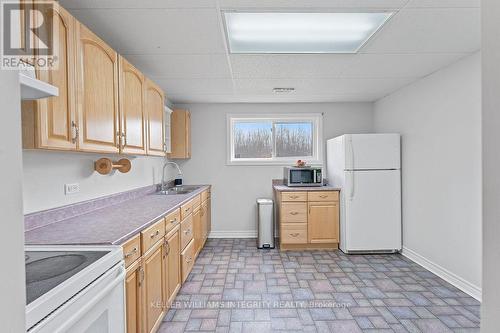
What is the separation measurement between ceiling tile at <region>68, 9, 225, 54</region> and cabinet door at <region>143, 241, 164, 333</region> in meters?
1.56

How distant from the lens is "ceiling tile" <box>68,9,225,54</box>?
1.78m

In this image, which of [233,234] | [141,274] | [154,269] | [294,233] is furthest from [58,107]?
[233,234]

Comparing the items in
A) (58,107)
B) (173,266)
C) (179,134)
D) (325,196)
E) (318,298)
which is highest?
(179,134)

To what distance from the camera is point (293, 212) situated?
386 centimetres

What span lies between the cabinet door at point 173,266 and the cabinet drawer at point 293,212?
5.85 feet

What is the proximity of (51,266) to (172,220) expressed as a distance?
47.0 inches

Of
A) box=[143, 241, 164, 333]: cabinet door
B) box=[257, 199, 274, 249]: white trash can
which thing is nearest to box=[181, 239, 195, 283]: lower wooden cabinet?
box=[143, 241, 164, 333]: cabinet door

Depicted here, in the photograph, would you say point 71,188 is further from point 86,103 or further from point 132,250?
point 132,250

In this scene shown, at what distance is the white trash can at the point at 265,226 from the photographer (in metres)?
3.97

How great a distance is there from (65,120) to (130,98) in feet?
2.84

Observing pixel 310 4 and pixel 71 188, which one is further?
pixel 71 188

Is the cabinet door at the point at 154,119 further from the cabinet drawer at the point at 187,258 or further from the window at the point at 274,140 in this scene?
the window at the point at 274,140

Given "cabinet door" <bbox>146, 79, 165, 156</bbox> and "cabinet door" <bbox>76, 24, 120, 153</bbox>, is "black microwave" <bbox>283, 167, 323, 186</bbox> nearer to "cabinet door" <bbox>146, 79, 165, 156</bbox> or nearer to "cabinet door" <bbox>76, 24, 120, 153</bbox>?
Result: "cabinet door" <bbox>146, 79, 165, 156</bbox>

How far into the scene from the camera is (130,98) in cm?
223
